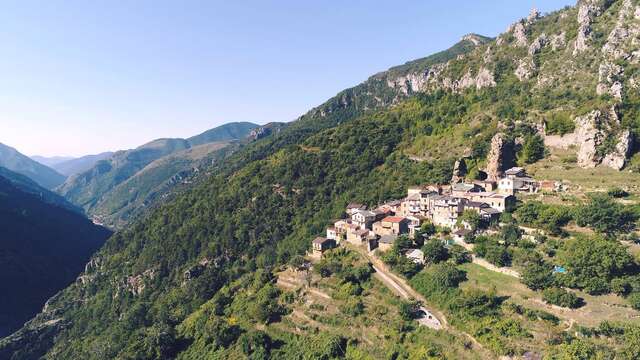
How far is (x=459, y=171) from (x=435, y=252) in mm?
28184

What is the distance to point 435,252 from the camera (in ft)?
194

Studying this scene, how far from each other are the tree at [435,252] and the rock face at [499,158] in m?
24.3

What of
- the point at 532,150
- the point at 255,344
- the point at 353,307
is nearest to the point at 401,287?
the point at 353,307

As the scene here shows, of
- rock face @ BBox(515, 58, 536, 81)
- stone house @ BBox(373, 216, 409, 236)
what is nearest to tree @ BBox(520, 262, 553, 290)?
stone house @ BBox(373, 216, 409, 236)

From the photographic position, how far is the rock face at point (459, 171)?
80.2 meters

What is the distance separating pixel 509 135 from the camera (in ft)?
277

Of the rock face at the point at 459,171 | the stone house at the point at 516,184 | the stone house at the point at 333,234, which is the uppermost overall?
the rock face at the point at 459,171

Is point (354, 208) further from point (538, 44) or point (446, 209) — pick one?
point (538, 44)

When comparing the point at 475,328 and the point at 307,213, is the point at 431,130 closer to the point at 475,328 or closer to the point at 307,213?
the point at 307,213

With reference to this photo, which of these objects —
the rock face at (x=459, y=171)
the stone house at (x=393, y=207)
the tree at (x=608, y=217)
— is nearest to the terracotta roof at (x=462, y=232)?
the tree at (x=608, y=217)

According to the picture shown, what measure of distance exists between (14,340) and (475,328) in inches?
5163

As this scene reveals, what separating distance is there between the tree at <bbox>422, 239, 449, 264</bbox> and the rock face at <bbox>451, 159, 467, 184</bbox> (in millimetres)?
23690

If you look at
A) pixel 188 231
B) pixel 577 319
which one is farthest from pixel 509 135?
pixel 188 231

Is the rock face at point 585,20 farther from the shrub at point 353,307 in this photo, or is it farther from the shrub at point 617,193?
the shrub at point 353,307
